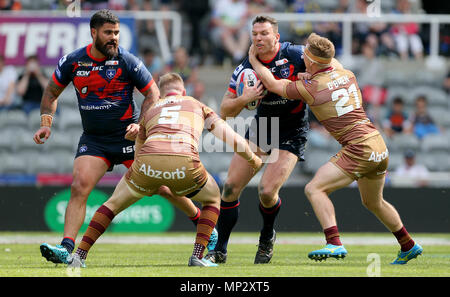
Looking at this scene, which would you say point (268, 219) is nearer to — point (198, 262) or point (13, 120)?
point (198, 262)

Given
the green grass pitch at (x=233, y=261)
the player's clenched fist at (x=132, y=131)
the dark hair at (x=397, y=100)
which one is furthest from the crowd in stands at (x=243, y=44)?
the player's clenched fist at (x=132, y=131)

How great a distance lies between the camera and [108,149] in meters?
9.13

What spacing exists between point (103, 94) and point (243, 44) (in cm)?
907

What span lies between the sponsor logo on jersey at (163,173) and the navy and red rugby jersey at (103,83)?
56.3 inches

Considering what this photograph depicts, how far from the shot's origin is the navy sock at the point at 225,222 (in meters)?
9.25

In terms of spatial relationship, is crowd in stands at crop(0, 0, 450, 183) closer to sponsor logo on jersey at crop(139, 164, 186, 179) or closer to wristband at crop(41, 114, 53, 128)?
wristband at crop(41, 114, 53, 128)

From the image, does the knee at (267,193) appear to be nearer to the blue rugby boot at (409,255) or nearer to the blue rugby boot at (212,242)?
the blue rugby boot at (212,242)

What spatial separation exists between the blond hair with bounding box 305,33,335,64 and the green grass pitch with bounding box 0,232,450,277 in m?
2.08

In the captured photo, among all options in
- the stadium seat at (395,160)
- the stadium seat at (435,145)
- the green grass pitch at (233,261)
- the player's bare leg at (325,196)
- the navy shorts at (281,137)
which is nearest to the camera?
the green grass pitch at (233,261)

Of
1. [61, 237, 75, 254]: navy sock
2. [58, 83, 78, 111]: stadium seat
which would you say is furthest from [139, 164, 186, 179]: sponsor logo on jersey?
[58, 83, 78, 111]: stadium seat

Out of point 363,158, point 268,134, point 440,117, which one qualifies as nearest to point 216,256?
point 268,134

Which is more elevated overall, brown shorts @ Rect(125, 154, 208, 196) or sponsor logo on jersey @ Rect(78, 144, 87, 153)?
brown shorts @ Rect(125, 154, 208, 196)

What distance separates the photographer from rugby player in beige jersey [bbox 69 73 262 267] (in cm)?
789

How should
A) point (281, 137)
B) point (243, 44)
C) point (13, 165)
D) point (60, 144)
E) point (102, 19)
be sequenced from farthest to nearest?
point (243, 44) → point (60, 144) → point (13, 165) → point (281, 137) → point (102, 19)
